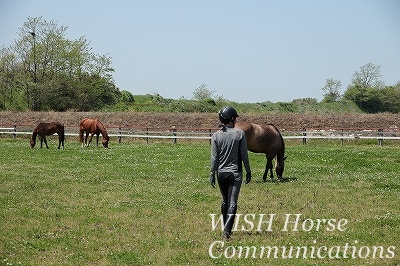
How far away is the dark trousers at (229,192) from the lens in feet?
31.4

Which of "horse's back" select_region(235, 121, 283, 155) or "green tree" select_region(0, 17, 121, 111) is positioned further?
"green tree" select_region(0, 17, 121, 111)

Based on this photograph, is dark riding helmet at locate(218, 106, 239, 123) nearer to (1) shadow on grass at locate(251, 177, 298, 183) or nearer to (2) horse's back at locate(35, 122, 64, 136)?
(1) shadow on grass at locate(251, 177, 298, 183)

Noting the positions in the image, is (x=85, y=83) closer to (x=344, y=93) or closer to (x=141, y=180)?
(x=344, y=93)

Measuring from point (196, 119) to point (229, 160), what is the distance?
45.7m

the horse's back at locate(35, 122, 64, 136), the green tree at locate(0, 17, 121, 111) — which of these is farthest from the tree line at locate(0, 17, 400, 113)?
the horse's back at locate(35, 122, 64, 136)

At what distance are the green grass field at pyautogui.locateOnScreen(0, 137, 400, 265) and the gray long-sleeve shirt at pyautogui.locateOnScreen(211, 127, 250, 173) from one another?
143 cm

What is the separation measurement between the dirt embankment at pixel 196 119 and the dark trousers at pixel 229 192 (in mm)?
43428

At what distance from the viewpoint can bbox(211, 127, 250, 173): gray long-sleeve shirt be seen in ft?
31.7

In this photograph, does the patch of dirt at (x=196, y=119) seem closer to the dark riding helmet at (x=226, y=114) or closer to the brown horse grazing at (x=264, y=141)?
the brown horse grazing at (x=264, y=141)

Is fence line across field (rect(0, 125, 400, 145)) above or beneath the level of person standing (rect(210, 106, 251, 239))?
beneath

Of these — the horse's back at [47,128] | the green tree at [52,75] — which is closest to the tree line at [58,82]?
the green tree at [52,75]

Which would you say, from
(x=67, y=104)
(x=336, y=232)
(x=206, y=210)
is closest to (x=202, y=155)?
(x=206, y=210)

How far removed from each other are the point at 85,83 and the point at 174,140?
31.8m

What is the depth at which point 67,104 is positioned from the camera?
66.2 meters
